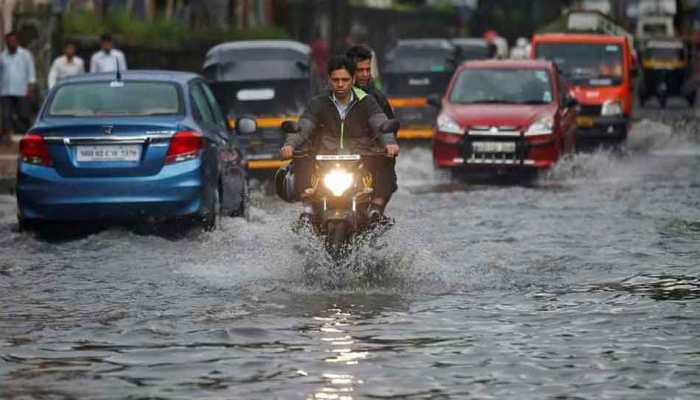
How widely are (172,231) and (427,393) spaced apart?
8108 mm

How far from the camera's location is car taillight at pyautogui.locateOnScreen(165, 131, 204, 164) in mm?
15852

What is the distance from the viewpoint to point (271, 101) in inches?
988

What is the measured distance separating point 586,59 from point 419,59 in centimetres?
422

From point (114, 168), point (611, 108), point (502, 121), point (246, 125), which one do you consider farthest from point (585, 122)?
point (114, 168)

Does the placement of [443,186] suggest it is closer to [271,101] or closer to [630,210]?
[271,101]

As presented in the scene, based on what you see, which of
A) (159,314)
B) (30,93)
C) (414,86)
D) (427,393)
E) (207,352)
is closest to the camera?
(427,393)

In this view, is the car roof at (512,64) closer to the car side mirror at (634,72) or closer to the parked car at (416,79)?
the parked car at (416,79)

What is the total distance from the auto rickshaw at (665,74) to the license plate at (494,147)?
30939 millimetres

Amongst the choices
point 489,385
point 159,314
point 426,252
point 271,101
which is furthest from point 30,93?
point 489,385

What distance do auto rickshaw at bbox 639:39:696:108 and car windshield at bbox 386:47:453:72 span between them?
1936 centimetres

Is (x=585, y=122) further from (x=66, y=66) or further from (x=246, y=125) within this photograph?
(x=246, y=125)

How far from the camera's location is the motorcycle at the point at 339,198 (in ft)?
42.7

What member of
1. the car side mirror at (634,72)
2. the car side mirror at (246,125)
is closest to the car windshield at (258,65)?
the car side mirror at (246,125)

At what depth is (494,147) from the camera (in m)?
24.4
